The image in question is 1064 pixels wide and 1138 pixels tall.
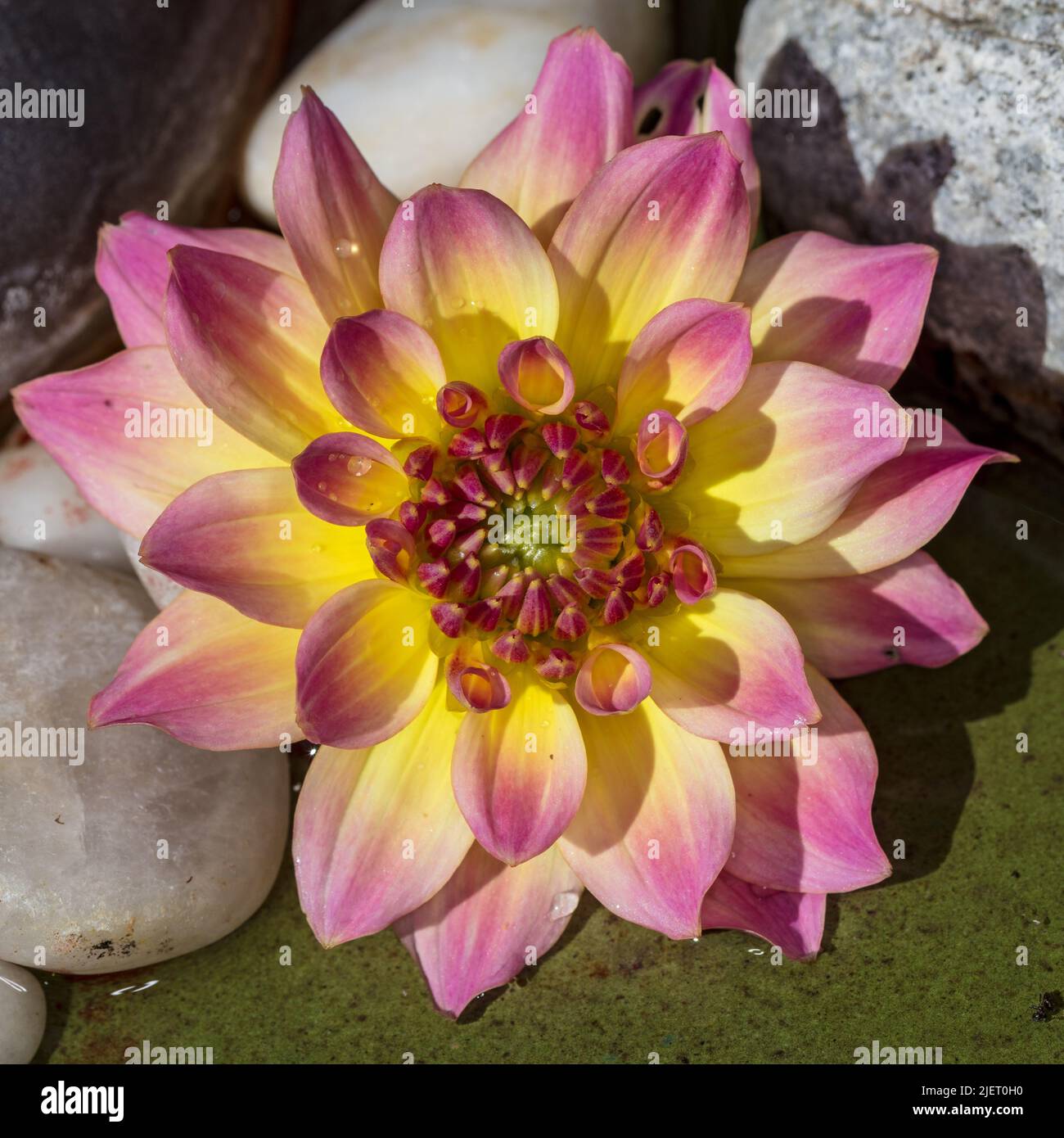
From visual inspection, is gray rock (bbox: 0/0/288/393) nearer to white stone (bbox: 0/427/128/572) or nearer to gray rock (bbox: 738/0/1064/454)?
white stone (bbox: 0/427/128/572)

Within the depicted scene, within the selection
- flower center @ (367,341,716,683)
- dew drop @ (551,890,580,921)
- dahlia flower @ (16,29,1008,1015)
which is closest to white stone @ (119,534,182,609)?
dahlia flower @ (16,29,1008,1015)

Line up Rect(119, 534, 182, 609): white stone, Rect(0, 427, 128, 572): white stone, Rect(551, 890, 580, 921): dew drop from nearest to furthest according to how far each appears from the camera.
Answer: Rect(551, 890, 580, 921): dew drop → Rect(119, 534, 182, 609): white stone → Rect(0, 427, 128, 572): white stone

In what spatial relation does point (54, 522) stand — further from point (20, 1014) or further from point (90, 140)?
point (20, 1014)

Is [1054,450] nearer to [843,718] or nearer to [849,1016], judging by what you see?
[843,718]

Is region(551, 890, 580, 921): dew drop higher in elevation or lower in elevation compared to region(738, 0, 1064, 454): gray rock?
lower

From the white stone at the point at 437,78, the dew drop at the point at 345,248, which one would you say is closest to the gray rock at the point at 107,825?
the dew drop at the point at 345,248

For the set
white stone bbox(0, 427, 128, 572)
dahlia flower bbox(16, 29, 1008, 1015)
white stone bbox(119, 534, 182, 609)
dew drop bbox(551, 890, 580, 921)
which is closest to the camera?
dahlia flower bbox(16, 29, 1008, 1015)

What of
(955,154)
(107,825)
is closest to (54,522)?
(107,825)

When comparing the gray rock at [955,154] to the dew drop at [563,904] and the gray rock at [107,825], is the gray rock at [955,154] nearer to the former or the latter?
the dew drop at [563,904]

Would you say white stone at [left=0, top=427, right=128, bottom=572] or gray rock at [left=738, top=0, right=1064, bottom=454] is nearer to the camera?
gray rock at [left=738, top=0, right=1064, bottom=454]
